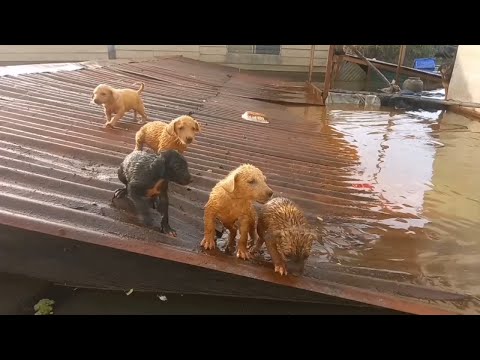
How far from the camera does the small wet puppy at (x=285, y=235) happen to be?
2.92m

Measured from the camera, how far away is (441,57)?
1009 inches

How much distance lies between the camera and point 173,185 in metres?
4.62

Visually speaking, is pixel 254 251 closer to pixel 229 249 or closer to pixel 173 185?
pixel 229 249

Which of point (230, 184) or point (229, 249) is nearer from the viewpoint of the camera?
point (230, 184)

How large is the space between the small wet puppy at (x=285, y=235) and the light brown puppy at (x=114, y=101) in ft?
12.2

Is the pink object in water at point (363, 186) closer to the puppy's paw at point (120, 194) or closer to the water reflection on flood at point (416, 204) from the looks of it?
the water reflection on flood at point (416, 204)

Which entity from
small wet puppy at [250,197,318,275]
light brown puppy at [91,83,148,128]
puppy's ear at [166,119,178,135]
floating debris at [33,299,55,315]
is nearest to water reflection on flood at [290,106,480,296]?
small wet puppy at [250,197,318,275]

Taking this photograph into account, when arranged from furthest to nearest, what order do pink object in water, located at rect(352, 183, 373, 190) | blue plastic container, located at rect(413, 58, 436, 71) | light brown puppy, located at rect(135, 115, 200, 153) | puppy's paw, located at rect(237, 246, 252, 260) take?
blue plastic container, located at rect(413, 58, 436, 71), pink object in water, located at rect(352, 183, 373, 190), light brown puppy, located at rect(135, 115, 200, 153), puppy's paw, located at rect(237, 246, 252, 260)

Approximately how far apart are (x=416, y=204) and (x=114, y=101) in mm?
4886

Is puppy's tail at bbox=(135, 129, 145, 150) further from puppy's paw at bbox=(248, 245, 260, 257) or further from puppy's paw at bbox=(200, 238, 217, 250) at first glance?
puppy's paw at bbox=(248, 245, 260, 257)

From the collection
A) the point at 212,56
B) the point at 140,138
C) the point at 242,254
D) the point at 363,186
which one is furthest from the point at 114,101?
the point at 212,56

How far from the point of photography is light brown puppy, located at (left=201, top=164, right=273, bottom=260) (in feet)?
9.89

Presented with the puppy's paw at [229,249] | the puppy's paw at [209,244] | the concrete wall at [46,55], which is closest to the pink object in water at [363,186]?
the puppy's paw at [229,249]

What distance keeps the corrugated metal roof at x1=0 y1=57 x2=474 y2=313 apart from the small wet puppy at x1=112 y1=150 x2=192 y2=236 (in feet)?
0.65
